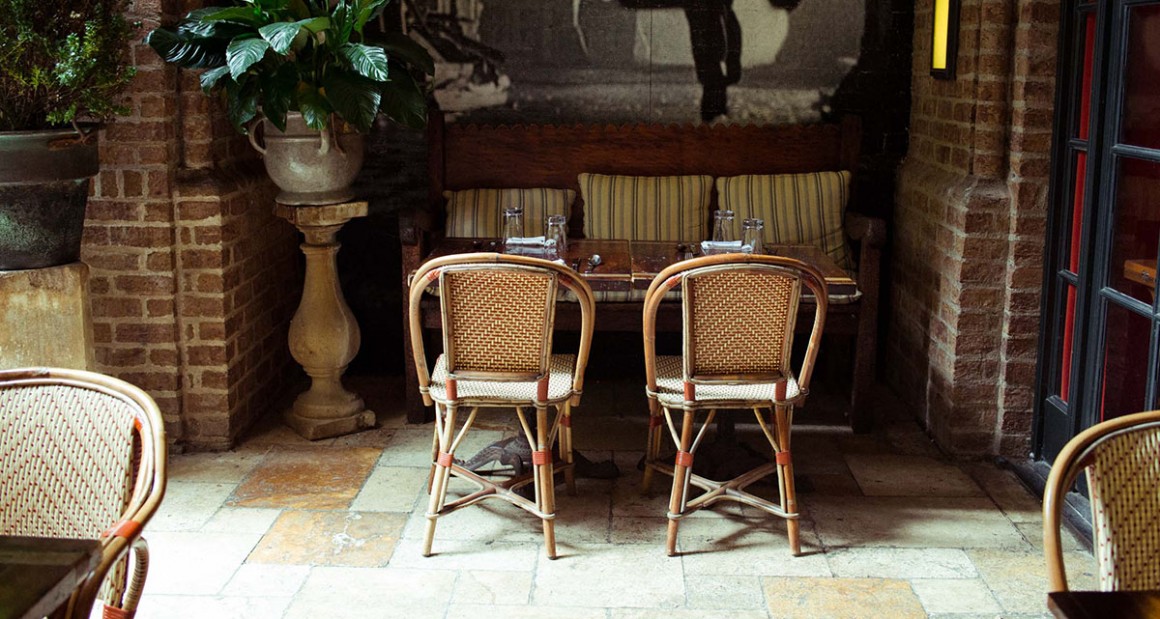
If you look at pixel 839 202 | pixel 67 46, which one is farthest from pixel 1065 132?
pixel 67 46

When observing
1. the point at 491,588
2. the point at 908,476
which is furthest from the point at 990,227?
the point at 491,588

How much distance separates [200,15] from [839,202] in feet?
8.73

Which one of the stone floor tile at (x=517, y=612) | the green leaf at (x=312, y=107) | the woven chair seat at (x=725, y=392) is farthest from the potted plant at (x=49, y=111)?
the woven chair seat at (x=725, y=392)

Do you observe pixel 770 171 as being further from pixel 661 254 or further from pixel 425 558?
pixel 425 558

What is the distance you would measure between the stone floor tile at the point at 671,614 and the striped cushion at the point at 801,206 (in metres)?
2.23

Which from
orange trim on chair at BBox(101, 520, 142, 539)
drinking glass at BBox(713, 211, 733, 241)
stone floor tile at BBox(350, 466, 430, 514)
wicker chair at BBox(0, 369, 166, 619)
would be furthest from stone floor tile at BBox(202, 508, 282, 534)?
orange trim on chair at BBox(101, 520, 142, 539)

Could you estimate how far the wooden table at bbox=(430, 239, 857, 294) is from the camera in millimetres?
3885

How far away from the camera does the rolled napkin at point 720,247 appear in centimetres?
403

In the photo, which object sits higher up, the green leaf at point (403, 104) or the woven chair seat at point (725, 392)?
the green leaf at point (403, 104)

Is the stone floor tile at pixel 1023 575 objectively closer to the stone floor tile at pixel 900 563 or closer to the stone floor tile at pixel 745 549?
the stone floor tile at pixel 900 563

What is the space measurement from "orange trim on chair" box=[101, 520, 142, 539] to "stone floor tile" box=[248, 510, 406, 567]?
1.62 metres

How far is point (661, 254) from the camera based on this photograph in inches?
169

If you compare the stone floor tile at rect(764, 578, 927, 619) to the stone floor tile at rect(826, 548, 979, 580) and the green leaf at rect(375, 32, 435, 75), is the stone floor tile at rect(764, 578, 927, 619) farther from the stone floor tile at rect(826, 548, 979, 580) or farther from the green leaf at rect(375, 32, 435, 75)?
the green leaf at rect(375, 32, 435, 75)

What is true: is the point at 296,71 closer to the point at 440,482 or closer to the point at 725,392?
the point at 440,482
